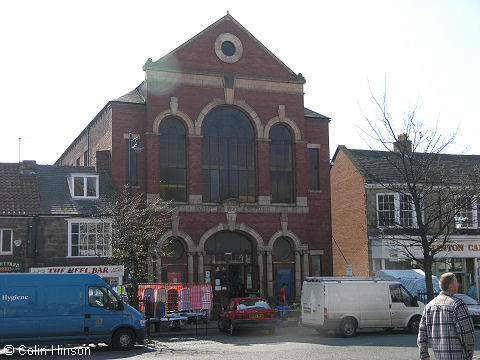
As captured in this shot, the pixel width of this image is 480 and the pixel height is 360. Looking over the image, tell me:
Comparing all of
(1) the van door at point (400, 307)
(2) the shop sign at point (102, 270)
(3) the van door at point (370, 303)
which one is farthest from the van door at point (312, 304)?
(2) the shop sign at point (102, 270)

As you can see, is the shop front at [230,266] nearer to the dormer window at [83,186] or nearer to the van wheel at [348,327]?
the dormer window at [83,186]

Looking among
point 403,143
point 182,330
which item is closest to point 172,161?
point 182,330

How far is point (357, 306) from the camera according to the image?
22.1 m

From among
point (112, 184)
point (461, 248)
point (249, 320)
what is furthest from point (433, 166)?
point (112, 184)

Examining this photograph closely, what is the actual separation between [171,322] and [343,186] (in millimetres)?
17808

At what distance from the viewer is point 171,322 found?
84.1 ft

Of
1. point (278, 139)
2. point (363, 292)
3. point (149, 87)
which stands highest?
point (149, 87)

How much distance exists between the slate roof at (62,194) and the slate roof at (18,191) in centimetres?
35

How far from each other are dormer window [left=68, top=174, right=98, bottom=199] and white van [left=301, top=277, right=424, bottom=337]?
13326 millimetres

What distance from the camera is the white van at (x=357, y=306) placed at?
21.9 m

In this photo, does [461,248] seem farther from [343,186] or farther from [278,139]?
[278,139]

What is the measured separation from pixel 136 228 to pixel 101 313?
11742 mm

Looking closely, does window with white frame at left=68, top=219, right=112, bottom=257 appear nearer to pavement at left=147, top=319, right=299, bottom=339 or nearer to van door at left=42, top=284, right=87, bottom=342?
pavement at left=147, top=319, right=299, bottom=339

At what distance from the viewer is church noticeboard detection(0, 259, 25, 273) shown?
27.9 meters
